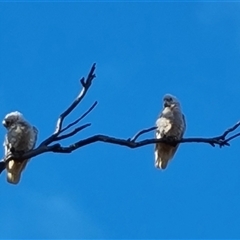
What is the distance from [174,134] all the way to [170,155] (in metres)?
0.23

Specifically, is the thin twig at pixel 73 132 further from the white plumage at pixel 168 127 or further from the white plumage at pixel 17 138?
the white plumage at pixel 168 127

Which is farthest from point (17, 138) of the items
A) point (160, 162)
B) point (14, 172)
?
point (160, 162)

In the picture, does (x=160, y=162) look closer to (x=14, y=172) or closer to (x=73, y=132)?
(x=14, y=172)

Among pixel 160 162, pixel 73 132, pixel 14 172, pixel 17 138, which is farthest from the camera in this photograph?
pixel 160 162

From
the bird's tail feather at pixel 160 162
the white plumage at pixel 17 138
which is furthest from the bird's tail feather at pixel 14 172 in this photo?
the bird's tail feather at pixel 160 162

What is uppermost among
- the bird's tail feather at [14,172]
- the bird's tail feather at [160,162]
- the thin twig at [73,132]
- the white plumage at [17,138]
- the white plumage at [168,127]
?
the white plumage at [168,127]

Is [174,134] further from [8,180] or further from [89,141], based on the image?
[89,141]

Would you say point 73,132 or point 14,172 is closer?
point 73,132

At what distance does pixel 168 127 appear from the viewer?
854 cm

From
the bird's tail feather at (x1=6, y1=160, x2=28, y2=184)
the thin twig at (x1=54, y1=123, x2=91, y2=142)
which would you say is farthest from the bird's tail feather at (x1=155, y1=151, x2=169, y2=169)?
the thin twig at (x1=54, y1=123, x2=91, y2=142)

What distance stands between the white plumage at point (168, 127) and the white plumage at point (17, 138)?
1.38m

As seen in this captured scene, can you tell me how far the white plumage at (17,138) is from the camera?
760 cm

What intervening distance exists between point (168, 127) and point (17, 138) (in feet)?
5.60

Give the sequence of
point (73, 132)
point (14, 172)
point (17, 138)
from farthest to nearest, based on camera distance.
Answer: point (17, 138), point (14, 172), point (73, 132)
